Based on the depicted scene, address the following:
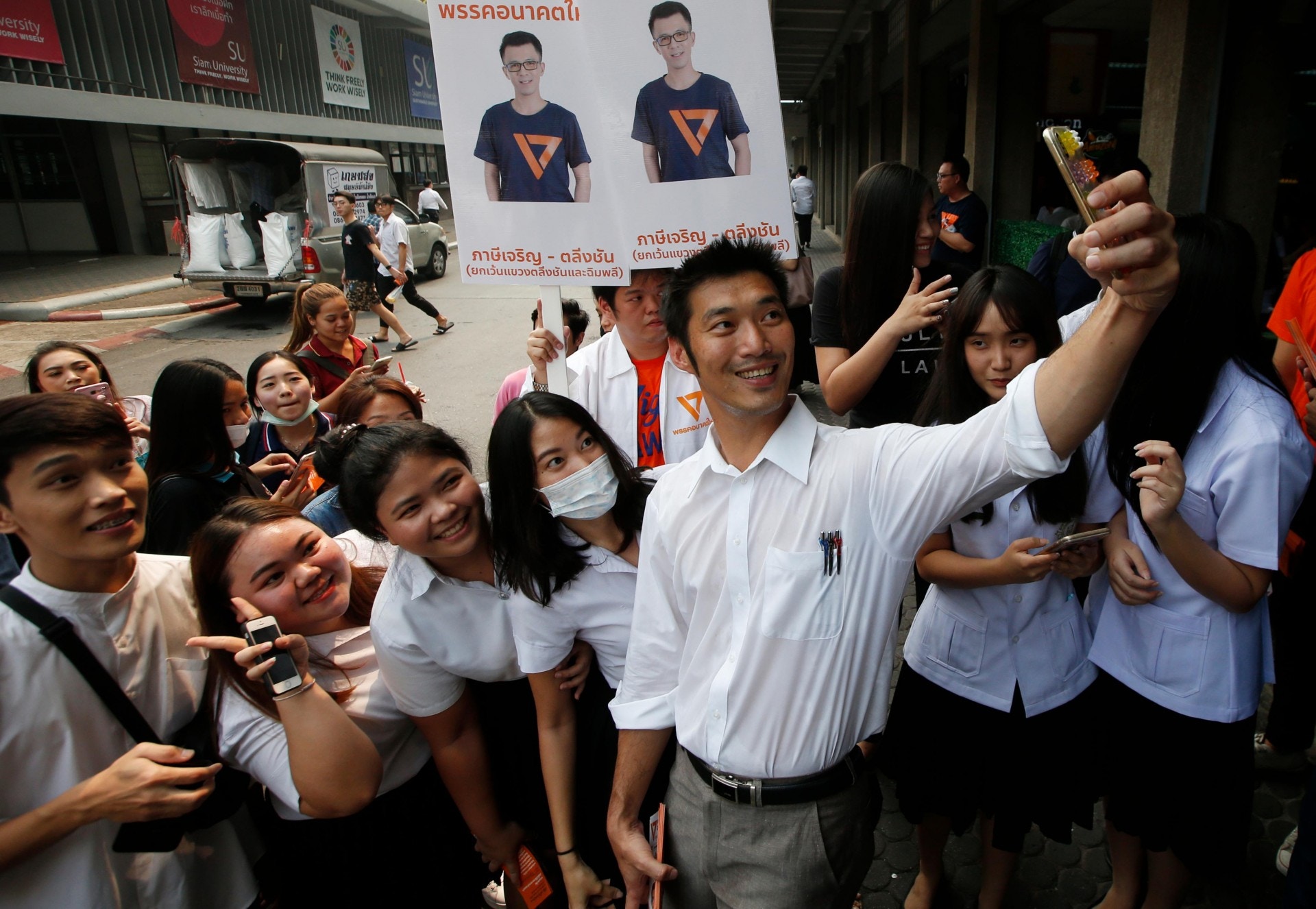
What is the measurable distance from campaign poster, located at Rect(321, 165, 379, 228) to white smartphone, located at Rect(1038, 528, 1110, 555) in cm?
1347

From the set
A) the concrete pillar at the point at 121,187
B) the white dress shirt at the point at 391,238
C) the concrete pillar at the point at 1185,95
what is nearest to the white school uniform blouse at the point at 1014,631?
the concrete pillar at the point at 1185,95

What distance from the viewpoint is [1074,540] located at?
1.72 metres

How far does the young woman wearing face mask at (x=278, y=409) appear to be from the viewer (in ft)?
11.3

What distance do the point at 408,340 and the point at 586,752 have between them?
9342mm

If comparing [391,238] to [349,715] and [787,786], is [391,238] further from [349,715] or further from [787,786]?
[787,786]

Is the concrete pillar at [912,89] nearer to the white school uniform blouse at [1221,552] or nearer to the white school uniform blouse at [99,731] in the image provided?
the white school uniform blouse at [1221,552]

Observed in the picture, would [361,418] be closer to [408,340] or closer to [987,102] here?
[987,102]

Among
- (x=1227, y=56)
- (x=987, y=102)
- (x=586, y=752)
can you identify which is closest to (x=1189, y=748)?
(x=586, y=752)

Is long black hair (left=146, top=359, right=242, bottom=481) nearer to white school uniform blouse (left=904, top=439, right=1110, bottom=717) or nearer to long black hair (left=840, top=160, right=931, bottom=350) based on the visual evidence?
long black hair (left=840, top=160, right=931, bottom=350)

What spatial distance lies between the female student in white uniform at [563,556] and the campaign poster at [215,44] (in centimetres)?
2198

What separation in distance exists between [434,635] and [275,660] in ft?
1.28

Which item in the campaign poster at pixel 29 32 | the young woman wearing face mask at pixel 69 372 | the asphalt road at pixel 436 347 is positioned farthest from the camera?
the campaign poster at pixel 29 32

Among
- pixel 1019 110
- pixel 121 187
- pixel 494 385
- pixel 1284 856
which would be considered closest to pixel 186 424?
pixel 1284 856

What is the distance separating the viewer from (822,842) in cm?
149
